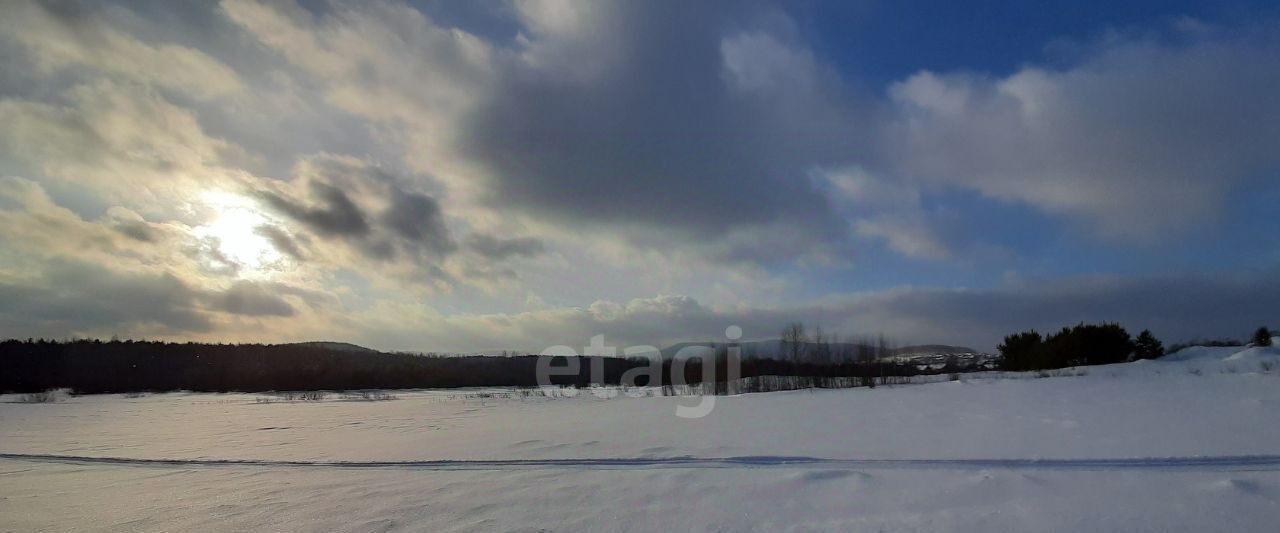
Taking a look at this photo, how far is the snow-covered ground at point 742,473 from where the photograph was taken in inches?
156

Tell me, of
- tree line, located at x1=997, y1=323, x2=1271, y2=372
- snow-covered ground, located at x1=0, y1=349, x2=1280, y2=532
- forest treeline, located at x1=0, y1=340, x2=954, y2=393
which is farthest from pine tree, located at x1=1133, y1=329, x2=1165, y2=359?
snow-covered ground, located at x1=0, y1=349, x2=1280, y2=532

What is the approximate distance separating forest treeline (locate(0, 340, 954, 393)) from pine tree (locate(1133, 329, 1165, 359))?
26.8 feet

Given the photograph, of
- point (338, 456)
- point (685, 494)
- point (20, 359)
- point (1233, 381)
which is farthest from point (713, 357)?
point (20, 359)

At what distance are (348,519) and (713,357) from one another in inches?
1124

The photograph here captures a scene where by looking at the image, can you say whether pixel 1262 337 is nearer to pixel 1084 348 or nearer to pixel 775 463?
pixel 1084 348

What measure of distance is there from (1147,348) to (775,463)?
Result: 26476 millimetres

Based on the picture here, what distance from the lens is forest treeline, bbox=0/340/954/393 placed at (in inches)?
1261

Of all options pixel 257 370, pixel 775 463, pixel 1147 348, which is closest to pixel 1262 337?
pixel 1147 348

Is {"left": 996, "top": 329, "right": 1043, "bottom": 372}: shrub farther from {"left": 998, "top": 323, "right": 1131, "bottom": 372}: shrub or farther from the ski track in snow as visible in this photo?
the ski track in snow

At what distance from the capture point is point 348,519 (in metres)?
4.45

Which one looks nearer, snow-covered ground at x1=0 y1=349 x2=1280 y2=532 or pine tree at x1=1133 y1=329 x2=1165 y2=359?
snow-covered ground at x1=0 y1=349 x2=1280 y2=532

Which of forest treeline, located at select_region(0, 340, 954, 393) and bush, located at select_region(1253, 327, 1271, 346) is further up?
bush, located at select_region(1253, 327, 1271, 346)

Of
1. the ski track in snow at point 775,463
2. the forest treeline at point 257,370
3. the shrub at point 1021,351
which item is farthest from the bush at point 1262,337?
the ski track in snow at point 775,463

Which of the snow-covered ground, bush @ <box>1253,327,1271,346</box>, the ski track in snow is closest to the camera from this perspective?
the snow-covered ground
